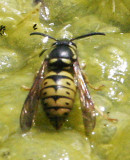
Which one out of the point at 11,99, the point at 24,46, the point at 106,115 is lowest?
the point at 106,115

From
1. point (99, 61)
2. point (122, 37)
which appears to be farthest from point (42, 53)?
point (122, 37)

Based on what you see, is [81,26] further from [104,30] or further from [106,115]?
[106,115]

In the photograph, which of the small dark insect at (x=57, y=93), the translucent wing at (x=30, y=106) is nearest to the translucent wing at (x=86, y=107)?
the small dark insect at (x=57, y=93)

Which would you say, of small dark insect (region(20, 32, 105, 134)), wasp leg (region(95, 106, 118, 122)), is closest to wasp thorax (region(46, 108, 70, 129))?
small dark insect (region(20, 32, 105, 134))

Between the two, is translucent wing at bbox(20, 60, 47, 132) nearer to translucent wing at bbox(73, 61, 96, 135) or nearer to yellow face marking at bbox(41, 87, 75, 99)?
yellow face marking at bbox(41, 87, 75, 99)

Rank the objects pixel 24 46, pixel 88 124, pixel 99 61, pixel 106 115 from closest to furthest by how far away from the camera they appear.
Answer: pixel 88 124
pixel 106 115
pixel 99 61
pixel 24 46
